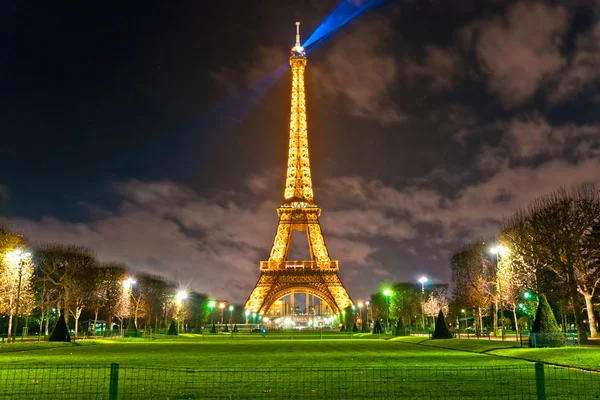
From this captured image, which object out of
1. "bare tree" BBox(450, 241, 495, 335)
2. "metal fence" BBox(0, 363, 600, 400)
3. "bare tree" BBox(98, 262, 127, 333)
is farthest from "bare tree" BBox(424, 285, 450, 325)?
"metal fence" BBox(0, 363, 600, 400)

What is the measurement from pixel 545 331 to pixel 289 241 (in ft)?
255

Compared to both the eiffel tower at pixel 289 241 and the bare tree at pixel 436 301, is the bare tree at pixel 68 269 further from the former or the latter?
the bare tree at pixel 436 301

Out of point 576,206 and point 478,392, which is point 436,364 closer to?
point 478,392

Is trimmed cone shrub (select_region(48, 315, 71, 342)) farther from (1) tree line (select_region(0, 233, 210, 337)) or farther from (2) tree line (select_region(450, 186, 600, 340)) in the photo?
(2) tree line (select_region(450, 186, 600, 340))

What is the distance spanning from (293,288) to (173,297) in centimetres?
2590

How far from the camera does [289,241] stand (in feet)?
371

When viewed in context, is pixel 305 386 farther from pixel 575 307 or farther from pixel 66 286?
pixel 66 286

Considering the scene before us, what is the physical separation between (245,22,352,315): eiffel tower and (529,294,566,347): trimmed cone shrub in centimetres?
7019

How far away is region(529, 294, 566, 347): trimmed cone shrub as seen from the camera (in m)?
36.7

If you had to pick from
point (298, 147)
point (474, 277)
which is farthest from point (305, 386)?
point (298, 147)

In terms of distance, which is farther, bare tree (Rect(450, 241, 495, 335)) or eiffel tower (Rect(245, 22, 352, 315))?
eiffel tower (Rect(245, 22, 352, 315))

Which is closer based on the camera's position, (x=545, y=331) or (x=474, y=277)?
(x=545, y=331)

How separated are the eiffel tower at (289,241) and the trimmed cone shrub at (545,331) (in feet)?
230

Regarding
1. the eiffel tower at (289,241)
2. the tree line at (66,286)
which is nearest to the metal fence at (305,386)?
the tree line at (66,286)
